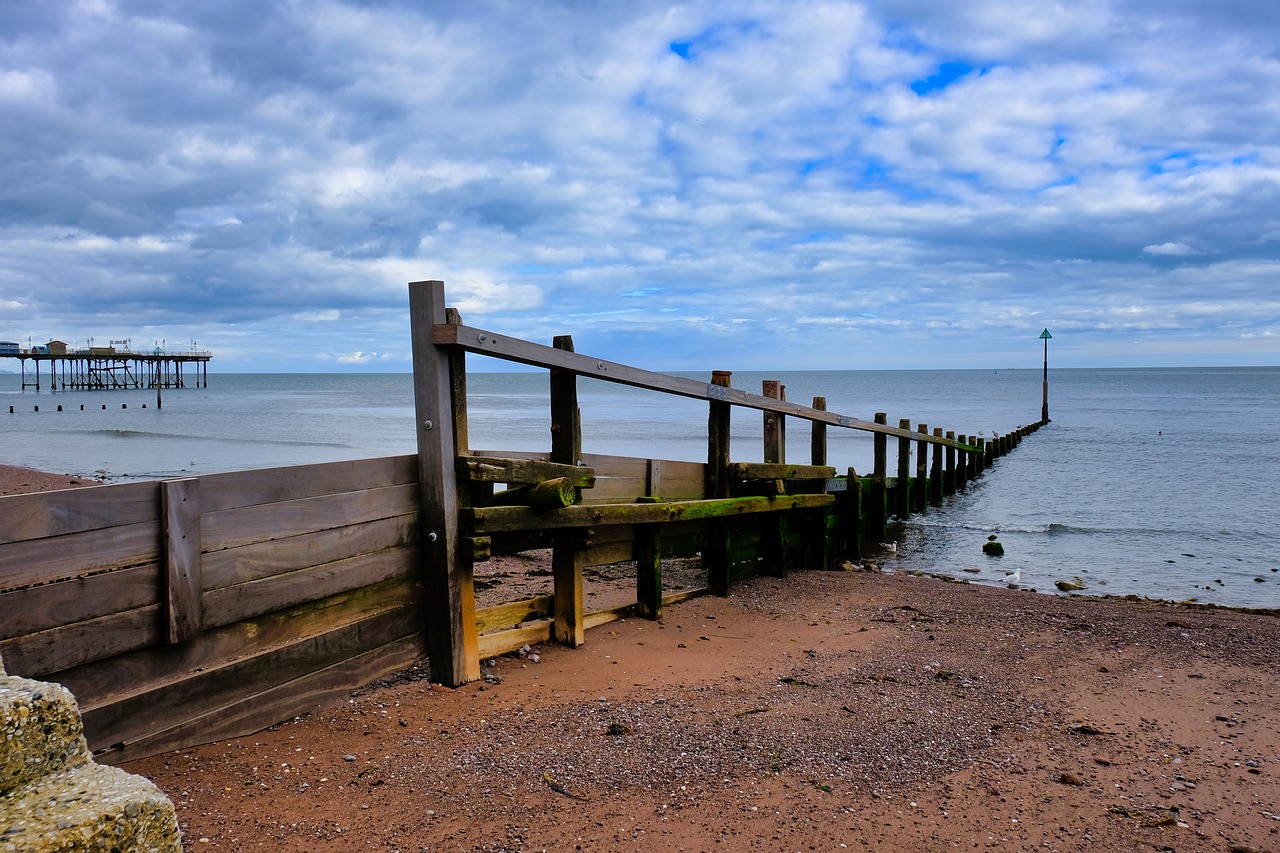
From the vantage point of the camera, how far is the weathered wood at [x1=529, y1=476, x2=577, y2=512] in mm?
5473

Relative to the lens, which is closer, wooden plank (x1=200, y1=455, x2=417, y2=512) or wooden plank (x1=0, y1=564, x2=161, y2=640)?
wooden plank (x1=0, y1=564, x2=161, y2=640)

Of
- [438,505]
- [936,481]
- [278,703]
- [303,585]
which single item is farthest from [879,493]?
[278,703]

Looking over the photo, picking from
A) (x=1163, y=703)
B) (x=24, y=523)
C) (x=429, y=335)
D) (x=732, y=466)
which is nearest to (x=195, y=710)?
(x=24, y=523)

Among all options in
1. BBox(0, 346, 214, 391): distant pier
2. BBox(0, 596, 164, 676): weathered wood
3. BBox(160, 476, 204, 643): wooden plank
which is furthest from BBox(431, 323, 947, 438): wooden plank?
BBox(0, 346, 214, 391): distant pier

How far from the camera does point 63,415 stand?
54281 millimetres

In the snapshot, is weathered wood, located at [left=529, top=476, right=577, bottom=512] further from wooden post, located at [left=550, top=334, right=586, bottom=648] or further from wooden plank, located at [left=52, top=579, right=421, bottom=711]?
wooden plank, located at [left=52, top=579, right=421, bottom=711]

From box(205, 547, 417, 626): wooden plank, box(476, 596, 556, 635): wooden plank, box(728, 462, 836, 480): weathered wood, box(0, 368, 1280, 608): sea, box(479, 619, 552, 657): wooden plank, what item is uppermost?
box(728, 462, 836, 480): weathered wood

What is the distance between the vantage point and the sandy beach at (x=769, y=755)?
371 cm

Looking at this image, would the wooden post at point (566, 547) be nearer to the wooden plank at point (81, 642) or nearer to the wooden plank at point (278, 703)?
the wooden plank at point (278, 703)

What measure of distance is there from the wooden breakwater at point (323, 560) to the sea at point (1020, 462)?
7.32 m

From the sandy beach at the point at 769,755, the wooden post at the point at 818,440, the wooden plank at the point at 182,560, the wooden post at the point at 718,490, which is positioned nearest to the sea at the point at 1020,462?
the wooden post at the point at 818,440

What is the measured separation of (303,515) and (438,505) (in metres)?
0.84

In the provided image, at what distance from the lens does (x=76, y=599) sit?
354 centimetres

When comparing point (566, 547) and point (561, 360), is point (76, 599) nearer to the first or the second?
point (561, 360)
